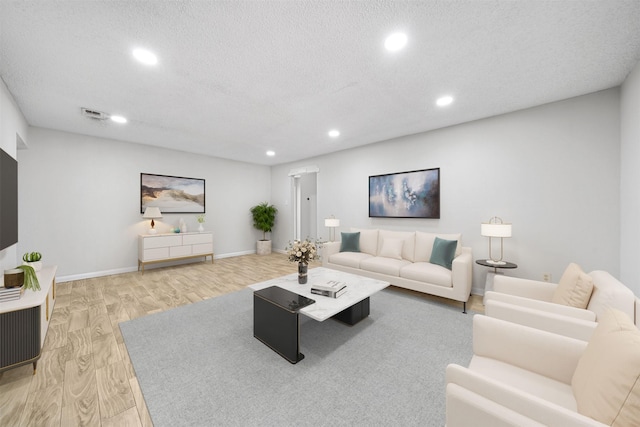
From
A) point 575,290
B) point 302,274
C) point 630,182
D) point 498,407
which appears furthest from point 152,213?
point 630,182

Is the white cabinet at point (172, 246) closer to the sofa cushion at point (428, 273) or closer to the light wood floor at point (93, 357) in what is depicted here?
the light wood floor at point (93, 357)

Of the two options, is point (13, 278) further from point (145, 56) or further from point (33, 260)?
point (145, 56)

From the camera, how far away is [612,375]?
2.84 ft

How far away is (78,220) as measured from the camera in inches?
171

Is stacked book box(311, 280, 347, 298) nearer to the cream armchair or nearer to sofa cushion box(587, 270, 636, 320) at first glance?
the cream armchair

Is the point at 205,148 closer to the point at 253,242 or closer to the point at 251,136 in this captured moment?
the point at 251,136

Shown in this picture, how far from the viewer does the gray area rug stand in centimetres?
153

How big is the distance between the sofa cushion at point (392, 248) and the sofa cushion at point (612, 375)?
118 inches

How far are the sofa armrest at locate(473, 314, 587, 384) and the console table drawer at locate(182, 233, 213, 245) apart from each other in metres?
5.51

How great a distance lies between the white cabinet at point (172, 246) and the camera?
4777mm

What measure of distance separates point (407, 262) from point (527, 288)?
1.72 meters

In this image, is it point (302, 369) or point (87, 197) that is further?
point (87, 197)

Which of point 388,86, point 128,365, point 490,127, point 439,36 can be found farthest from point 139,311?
point 490,127

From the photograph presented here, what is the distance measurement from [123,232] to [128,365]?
12.6 feet
